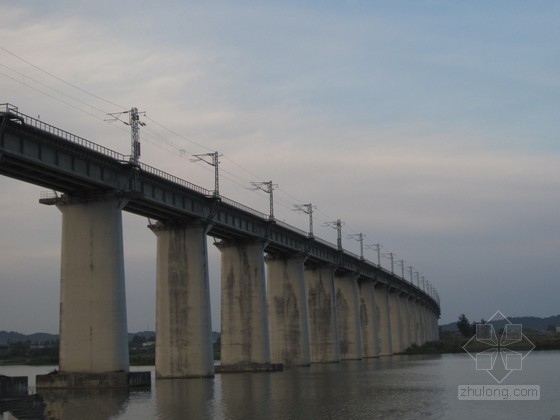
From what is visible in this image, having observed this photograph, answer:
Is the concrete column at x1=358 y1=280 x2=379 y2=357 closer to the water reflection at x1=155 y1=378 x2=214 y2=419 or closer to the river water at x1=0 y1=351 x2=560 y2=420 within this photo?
the water reflection at x1=155 y1=378 x2=214 y2=419

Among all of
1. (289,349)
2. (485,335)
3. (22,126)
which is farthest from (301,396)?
(485,335)

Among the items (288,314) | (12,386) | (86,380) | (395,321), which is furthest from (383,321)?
(12,386)

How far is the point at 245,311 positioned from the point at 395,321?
308 feet

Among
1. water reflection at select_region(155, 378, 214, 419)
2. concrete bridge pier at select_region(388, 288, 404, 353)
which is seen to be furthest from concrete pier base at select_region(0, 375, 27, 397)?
concrete bridge pier at select_region(388, 288, 404, 353)

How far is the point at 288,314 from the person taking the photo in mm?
110438

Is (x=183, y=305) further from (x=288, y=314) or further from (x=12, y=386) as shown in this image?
(x=288, y=314)

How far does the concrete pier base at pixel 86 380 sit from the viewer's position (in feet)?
200

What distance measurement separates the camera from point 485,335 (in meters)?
175

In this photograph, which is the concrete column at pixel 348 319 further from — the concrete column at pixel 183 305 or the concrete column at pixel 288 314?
the concrete column at pixel 183 305

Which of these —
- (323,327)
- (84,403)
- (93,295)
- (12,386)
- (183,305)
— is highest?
(93,295)

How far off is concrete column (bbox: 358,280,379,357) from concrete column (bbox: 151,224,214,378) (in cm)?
7431

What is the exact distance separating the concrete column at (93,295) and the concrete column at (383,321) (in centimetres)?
9628

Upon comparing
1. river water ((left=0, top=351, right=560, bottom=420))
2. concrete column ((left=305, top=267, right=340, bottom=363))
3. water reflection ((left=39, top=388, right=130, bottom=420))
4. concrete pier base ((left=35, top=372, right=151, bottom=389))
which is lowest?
river water ((left=0, top=351, right=560, bottom=420))

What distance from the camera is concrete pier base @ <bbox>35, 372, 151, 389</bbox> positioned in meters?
60.9
